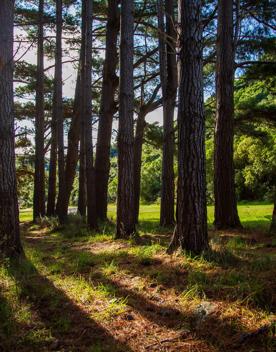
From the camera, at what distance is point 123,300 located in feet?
12.9

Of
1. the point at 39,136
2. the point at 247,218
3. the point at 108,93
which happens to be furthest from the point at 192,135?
the point at 39,136

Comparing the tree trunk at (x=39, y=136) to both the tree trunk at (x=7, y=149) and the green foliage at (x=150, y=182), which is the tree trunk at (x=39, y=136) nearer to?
the tree trunk at (x=7, y=149)

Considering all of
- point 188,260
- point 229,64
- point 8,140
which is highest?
point 229,64

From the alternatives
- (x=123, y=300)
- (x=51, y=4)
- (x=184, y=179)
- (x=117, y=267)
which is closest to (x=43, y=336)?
(x=123, y=300)

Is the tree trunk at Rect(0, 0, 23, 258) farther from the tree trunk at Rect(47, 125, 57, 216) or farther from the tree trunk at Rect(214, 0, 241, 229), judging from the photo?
the tree trunk at Rect(47, 125, 57, 216)

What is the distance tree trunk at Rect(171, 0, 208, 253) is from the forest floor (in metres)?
0.40

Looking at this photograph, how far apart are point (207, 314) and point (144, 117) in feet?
42.6

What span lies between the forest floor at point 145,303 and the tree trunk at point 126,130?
85.3 inches

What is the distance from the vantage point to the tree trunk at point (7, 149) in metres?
5.98

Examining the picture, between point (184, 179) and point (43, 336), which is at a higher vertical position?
point (184, 179)

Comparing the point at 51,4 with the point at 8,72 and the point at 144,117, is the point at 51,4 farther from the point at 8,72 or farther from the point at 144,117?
the point at 8,72

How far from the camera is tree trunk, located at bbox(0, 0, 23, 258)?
5.98m

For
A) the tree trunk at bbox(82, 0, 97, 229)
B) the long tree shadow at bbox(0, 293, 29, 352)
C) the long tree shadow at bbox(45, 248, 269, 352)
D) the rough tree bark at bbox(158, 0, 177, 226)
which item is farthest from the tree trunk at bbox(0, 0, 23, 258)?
the rough tree bark at bbox(158, 0, 177, 226)

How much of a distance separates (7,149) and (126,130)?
2.60 m
